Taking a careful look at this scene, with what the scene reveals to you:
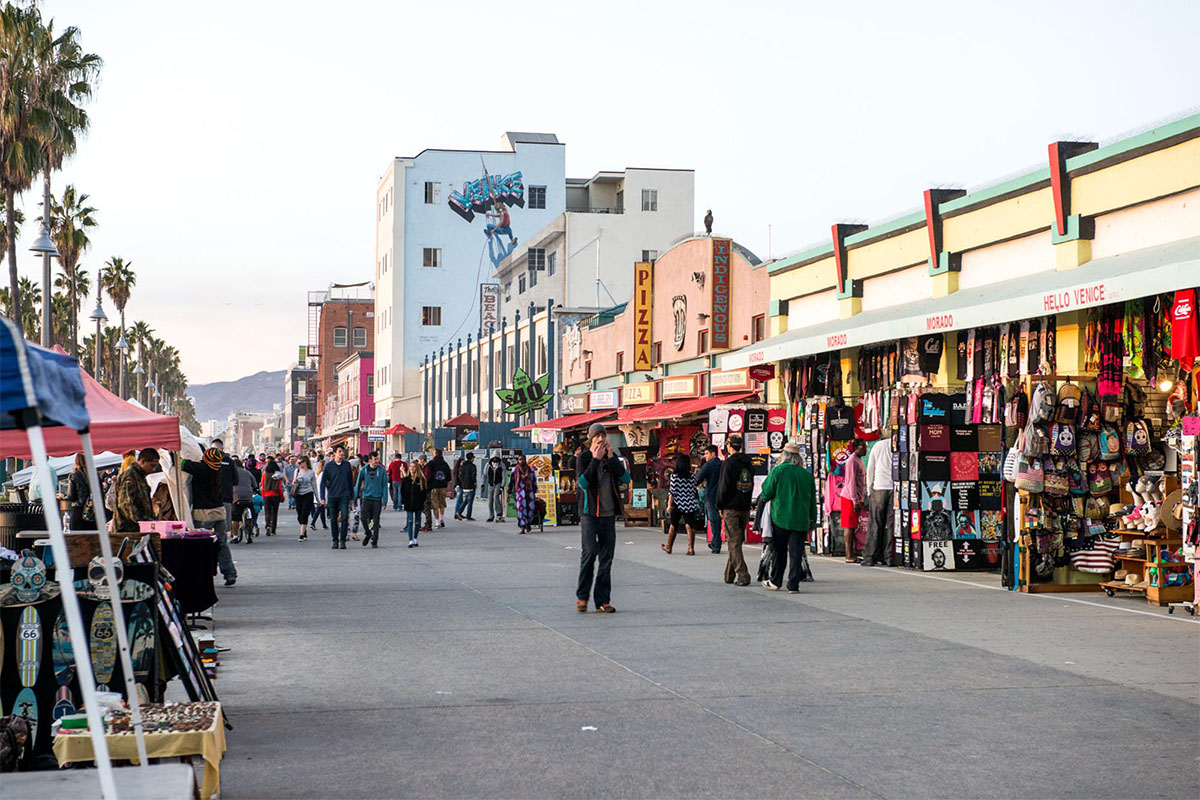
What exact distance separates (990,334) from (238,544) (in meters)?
15.9

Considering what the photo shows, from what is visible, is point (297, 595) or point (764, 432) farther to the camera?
point (764, 432)

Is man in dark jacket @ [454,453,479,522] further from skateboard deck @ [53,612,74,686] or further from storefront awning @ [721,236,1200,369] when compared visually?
skateboard deck @ [53,612,74,686]

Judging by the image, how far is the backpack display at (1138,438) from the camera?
1571 cm

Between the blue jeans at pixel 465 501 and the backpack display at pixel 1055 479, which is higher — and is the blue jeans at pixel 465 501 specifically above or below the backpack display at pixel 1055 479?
below

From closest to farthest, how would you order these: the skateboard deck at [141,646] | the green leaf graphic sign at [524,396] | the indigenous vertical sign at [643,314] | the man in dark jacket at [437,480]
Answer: the skateboard deck at [141,646] < the man in dark jacket at [437,480] < the indigenous vertical sign at [643,314] < the green leaf graphic sign at [524,396]

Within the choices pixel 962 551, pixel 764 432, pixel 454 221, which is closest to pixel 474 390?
pixel 454 221

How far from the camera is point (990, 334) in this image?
706 inches

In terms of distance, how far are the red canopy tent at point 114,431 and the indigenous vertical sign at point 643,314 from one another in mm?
22020

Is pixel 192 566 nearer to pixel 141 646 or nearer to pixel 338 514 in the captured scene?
pixel 141 646

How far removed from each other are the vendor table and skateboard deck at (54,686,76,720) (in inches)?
173

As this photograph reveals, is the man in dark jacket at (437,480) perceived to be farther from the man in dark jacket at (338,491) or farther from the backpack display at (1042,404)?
the backpack display at (1042,404)

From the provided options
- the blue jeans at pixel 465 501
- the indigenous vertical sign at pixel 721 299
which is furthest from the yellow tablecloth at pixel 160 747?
the blue jeans at pixel 465 501

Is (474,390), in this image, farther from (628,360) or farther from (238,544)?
(238,544)

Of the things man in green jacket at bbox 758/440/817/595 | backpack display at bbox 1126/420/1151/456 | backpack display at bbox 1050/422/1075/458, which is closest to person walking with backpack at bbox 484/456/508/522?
man in green jacket at bbox 758/440/817/595
